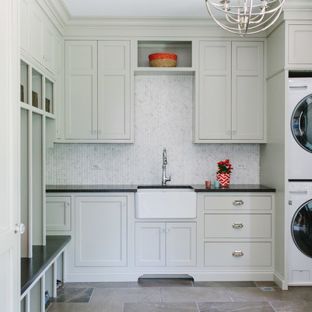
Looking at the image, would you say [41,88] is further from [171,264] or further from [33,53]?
[171,264]

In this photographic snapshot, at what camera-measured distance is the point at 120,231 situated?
12.9 feet

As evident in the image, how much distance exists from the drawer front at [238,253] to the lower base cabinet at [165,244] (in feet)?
0.57

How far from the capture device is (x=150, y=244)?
13.0 ft

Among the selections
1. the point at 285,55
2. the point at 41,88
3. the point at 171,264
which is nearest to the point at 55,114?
the point at 41,88

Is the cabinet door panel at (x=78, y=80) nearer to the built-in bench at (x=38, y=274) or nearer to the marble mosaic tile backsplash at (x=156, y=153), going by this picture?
the marble mosaic tile backsplash at (x=156, y=153)

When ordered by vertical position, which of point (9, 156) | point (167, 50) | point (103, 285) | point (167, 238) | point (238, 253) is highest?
point (167, 50)

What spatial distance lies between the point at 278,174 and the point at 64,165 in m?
2.21

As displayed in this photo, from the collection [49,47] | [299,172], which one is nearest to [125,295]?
[299,172]

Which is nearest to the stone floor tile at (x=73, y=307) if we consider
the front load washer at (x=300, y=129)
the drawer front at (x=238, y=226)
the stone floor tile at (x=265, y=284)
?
the drawer front at (x=238, y=226)

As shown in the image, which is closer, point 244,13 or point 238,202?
point 244,13

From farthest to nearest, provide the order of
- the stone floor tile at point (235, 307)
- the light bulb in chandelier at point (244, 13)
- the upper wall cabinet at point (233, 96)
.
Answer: the upper wall cabinet at point (233, 96) → the stone floor tile at point (235, 307) → the light bulb in chandelier at point (244, 13)

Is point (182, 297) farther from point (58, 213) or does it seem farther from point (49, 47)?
point (49, 47)

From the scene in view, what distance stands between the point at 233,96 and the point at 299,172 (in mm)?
1018

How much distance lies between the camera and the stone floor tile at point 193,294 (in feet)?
11.4
